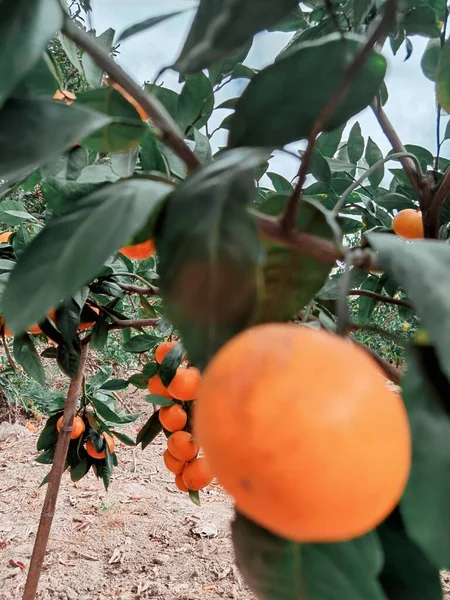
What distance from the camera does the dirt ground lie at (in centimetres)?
142

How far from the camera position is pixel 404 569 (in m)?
0.28

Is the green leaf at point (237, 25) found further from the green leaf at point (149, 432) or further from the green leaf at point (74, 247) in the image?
the green leaf at point (149, 432)

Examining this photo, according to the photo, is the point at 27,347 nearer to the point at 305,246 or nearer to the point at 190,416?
the point at 190,416

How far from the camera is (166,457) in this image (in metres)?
1.01

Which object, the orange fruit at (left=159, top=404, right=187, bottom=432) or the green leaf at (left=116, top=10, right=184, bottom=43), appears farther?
the orange fruit at (left=159, top=404, right=187, bottom=432)

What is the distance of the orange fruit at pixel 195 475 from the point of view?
0.95 m

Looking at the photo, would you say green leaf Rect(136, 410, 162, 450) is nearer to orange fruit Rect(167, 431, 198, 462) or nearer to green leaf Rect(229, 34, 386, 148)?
orange fruit Rect(167, 431, 198, 462)

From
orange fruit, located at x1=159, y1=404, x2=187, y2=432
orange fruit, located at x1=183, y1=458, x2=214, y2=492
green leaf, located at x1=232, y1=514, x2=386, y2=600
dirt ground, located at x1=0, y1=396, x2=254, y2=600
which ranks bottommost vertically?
dirt ground, located at x1=0, y1=396, x2=254, y2=600

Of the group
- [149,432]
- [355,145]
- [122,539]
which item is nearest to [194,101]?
[355,145]

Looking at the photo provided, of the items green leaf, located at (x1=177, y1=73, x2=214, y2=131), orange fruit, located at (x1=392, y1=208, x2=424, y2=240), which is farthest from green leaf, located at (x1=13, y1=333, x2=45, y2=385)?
orange fruit, located at (x1=392, y1=208, x2=424, y2=240)

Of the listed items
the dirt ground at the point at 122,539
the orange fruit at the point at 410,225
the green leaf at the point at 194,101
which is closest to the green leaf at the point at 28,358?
the green leaf at the point at 194,101

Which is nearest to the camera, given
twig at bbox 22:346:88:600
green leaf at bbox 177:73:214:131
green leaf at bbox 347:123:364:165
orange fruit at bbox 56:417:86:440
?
green leaf at bbox 177:73:214:131

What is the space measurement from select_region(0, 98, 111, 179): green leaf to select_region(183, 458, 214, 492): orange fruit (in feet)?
2.58

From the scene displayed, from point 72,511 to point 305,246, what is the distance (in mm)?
1951
